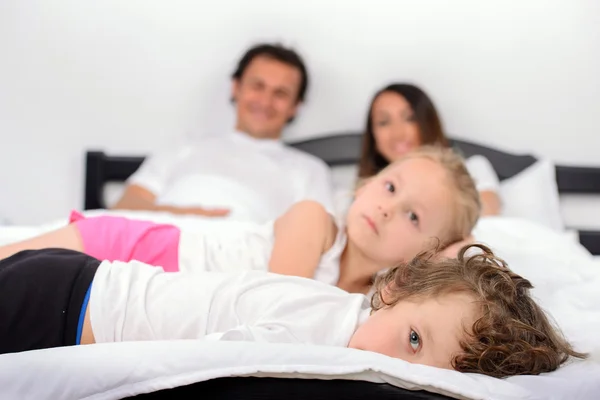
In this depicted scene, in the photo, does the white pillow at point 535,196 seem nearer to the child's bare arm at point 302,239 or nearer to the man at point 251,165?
the man at point 251,165

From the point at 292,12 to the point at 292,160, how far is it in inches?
21.8

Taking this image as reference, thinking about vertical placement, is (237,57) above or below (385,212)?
above

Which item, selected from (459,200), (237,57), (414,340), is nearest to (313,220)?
(459,200)

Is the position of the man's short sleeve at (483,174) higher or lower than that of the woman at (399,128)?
lower

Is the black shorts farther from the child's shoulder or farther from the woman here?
the woman

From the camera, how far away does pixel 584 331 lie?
1104 mm

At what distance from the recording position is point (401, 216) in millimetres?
1396

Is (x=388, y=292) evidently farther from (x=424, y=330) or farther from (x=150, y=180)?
(x=150, y=180)

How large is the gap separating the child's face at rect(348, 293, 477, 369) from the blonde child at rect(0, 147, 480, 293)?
0.40 meters

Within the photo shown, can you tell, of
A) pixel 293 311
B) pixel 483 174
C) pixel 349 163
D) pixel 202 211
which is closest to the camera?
pixel 293 311

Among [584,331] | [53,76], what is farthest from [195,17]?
[584,331]

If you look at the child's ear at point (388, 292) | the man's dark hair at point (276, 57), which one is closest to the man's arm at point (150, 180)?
the man's dark hair at point (276, 57)

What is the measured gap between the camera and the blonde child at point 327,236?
1.34 m

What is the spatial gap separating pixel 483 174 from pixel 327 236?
3.17 ft
